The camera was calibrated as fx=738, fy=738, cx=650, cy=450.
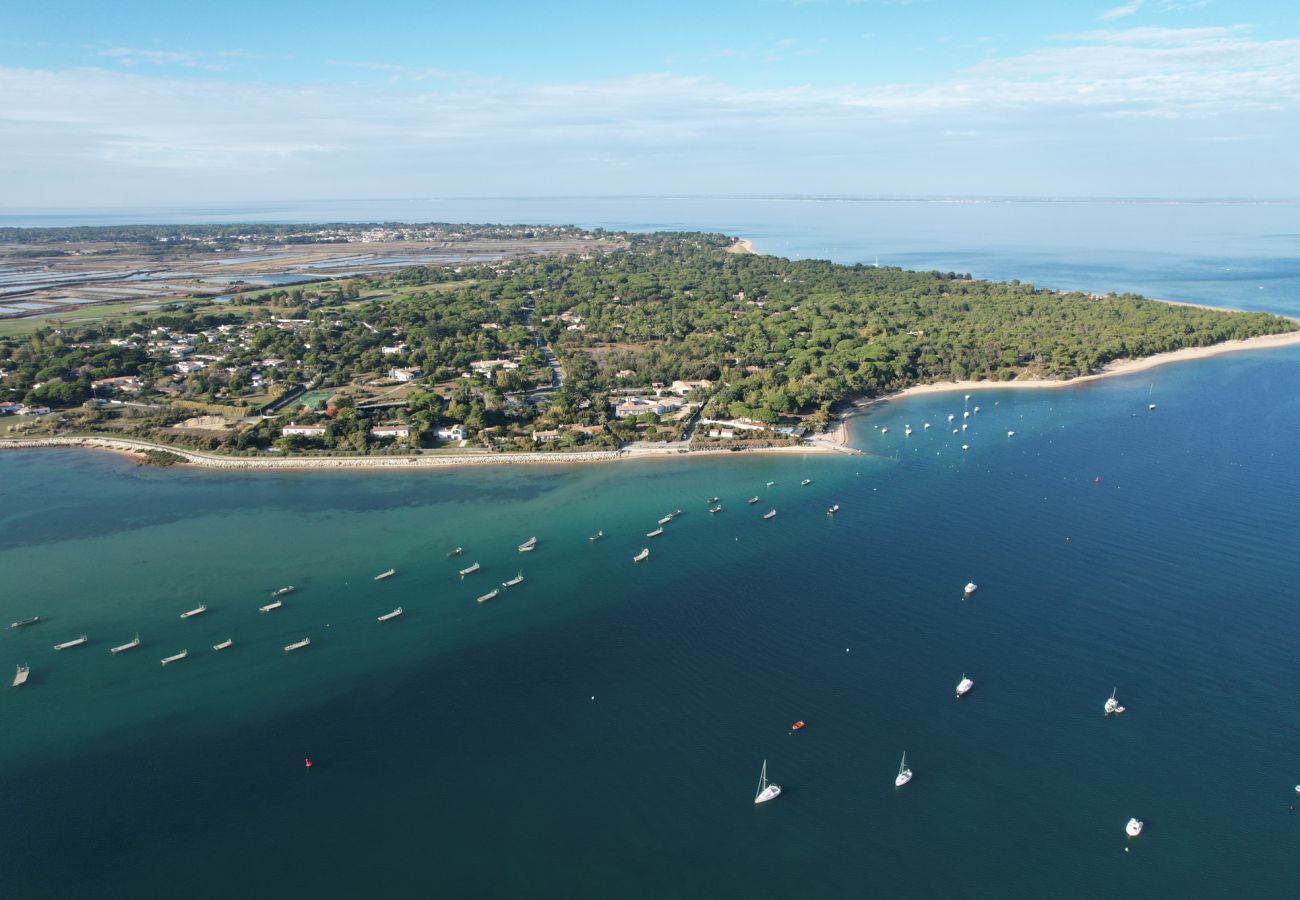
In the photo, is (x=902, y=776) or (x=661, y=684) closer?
(x=902, y=776)

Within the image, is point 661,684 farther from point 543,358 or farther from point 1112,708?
point 543,358

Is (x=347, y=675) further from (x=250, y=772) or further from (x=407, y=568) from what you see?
(x=407, y=568)

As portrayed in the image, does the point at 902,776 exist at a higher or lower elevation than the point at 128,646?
lower

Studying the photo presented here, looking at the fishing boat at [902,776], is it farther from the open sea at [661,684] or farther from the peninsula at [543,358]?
the peninsula at [543,358]

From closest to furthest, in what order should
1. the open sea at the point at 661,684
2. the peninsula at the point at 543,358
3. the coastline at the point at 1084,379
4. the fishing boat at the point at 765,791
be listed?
the open sea at the point at 661,684, the fishing boat at the point at 765,791, the peninsula at the point at 543,358, the coastline at the point at 1084,379

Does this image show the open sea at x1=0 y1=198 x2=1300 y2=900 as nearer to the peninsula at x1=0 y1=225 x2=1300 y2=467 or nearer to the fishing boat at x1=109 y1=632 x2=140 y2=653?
the fishing boat at x1=109 y1=632 x2=140 y2=653

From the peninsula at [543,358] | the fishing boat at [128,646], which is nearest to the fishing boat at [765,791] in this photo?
the fishing boat at [128,646]

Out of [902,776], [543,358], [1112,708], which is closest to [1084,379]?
[543,358]

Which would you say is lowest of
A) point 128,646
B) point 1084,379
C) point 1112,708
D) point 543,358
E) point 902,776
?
point 902,776
